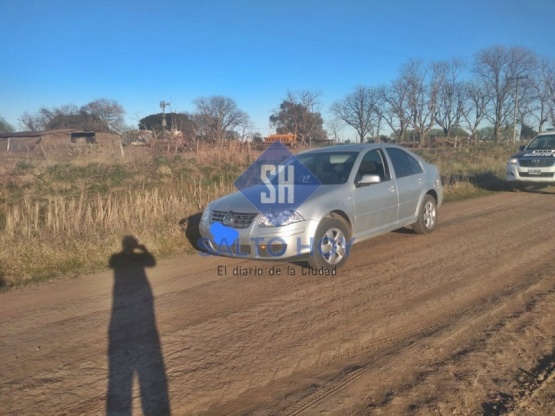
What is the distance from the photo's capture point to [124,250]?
21.0 ft

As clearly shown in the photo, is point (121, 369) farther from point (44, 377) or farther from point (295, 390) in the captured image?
point (295, 390)

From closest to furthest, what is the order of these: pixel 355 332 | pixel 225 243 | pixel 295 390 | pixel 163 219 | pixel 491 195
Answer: pixel 295 390
pixel 355 332
pixel 225 243
pixel 163 219
pixel 491 195

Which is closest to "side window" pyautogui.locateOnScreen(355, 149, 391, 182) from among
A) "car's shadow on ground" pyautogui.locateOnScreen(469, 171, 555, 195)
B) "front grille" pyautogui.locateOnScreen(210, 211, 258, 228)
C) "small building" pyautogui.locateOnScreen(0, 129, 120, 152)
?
"front grille" pyautogui.locateOnScreen(210, 211, 258, 228)

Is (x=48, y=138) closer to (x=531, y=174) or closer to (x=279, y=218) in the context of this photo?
(x=531, y=174)

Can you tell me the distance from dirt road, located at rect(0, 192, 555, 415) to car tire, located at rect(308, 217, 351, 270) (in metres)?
0.19

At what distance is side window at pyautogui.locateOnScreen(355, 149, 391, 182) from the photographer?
6000mm

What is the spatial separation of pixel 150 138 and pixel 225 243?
42.2 ft

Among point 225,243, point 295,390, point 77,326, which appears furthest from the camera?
point 225,243

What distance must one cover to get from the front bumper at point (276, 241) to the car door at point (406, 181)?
7.08ft

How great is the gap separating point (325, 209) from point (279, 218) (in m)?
0.62

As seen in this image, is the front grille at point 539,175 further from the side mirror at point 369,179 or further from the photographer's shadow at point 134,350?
the photographer's shadow at point 134,350

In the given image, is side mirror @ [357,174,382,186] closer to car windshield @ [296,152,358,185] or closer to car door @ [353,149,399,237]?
car door @ [353,149,399,237]

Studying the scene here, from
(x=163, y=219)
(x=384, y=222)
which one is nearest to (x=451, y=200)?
(x=384, y=222)

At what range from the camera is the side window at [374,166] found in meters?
6.00
